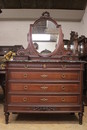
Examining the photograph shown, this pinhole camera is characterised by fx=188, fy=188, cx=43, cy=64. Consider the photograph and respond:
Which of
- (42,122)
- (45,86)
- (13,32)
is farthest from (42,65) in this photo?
(13,32)

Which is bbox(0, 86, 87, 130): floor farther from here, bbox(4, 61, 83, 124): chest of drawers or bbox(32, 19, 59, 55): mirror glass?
bbox(32, 19, 59, 55): mirror glass

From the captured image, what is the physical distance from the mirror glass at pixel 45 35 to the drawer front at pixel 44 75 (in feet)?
1.84

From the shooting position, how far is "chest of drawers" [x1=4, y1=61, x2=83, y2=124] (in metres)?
2.91

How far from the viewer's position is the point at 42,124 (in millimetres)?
2924

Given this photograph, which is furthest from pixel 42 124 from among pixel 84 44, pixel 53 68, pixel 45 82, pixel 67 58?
pixel 84 44

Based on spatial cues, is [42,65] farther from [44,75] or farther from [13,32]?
[13,32]

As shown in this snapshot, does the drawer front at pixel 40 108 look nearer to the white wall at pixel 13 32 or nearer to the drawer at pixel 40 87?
the drawer at pixel 40 87

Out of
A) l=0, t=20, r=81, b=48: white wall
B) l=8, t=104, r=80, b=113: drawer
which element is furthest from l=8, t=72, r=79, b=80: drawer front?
l=0, t=20, r=81, b=48: white wall

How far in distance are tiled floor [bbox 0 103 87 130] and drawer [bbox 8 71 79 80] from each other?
2.35 feet

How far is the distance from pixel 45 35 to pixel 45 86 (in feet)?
3.36

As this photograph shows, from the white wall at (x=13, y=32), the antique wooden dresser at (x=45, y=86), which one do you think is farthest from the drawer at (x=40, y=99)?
the white wall at (x=13, y=32)

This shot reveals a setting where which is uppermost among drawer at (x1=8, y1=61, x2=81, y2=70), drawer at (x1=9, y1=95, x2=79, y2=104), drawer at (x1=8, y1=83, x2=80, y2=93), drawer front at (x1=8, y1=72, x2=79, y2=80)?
drawer at (x1=8, y1=61, x2=81, y2=70)

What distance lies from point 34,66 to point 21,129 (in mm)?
948
